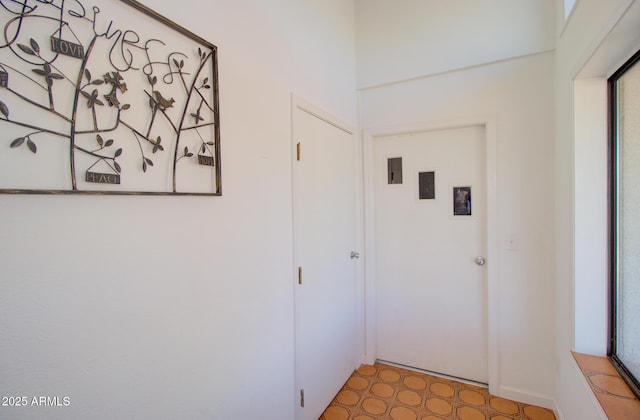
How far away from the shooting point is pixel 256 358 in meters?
1.38

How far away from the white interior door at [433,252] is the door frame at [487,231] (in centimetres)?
6

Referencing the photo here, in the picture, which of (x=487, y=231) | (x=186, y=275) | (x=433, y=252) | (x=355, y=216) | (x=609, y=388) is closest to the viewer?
(x=186, y=275)

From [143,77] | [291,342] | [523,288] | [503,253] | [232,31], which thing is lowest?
[291,342]

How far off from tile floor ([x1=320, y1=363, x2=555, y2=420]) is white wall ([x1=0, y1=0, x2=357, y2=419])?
2.14ft

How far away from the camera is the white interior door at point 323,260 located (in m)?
1.74

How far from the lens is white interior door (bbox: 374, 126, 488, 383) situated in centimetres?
223

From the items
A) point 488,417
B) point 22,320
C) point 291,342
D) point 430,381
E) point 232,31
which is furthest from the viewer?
point 430,381

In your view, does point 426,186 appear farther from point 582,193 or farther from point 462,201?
point 582,193

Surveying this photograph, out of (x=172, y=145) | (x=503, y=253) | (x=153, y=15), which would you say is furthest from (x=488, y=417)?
(x=153, y=15)

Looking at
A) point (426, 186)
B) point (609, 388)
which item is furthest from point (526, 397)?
point (426, 186)

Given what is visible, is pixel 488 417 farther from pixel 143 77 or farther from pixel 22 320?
pixel 143 77

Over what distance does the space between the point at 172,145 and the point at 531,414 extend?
8.69 ft

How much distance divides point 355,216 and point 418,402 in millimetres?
1417

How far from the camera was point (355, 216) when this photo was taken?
2473 mm
